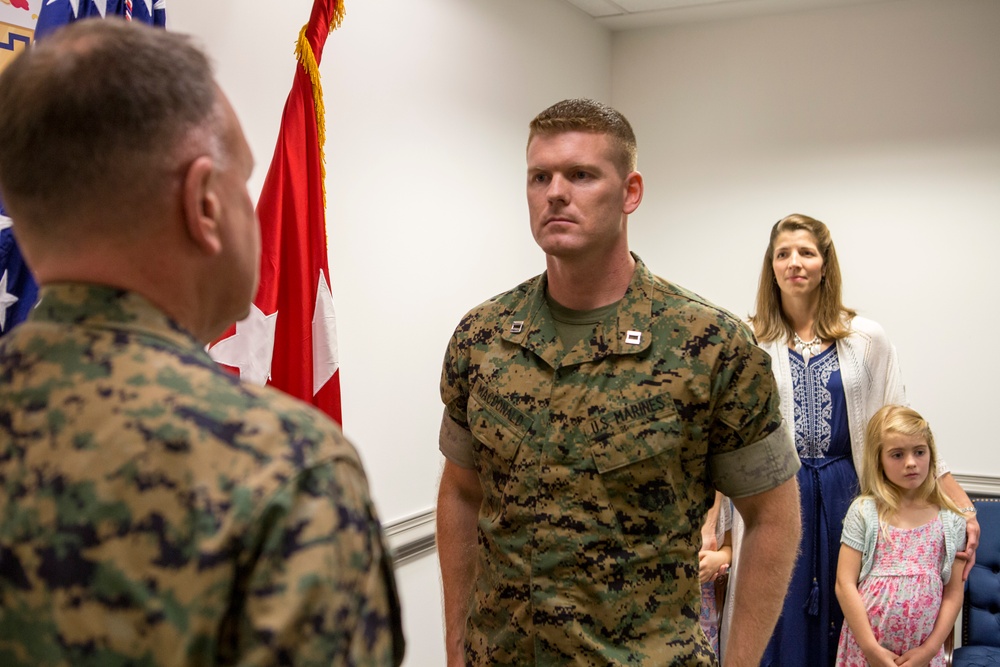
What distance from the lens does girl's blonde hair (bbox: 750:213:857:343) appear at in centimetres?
304

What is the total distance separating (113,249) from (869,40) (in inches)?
173

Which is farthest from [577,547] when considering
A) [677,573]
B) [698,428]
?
[698,428]

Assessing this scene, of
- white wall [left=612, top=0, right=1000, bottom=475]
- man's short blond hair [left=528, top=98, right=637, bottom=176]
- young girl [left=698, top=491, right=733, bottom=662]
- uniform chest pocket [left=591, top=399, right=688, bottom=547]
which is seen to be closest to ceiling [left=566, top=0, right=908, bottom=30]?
white wall [left=612, top=0, right=1000, bottom=475]

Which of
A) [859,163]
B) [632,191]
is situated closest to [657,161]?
[859,163]

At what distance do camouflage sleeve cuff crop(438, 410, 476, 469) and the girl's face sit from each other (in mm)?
1706

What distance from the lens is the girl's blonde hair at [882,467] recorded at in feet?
9.46

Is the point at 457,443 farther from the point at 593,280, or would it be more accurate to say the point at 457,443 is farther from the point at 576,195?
the point at 576,195

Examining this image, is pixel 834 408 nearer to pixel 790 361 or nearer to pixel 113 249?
pixel 790 361

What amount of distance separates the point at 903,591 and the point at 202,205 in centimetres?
277

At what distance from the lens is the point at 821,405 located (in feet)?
9.83

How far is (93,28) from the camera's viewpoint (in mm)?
686

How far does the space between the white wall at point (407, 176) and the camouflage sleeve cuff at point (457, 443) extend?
111cm

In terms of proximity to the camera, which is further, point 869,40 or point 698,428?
point 869,40

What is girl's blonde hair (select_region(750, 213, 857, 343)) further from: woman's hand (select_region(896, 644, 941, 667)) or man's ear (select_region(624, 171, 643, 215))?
man's ear (select_region(624, 171, 643, 215))
